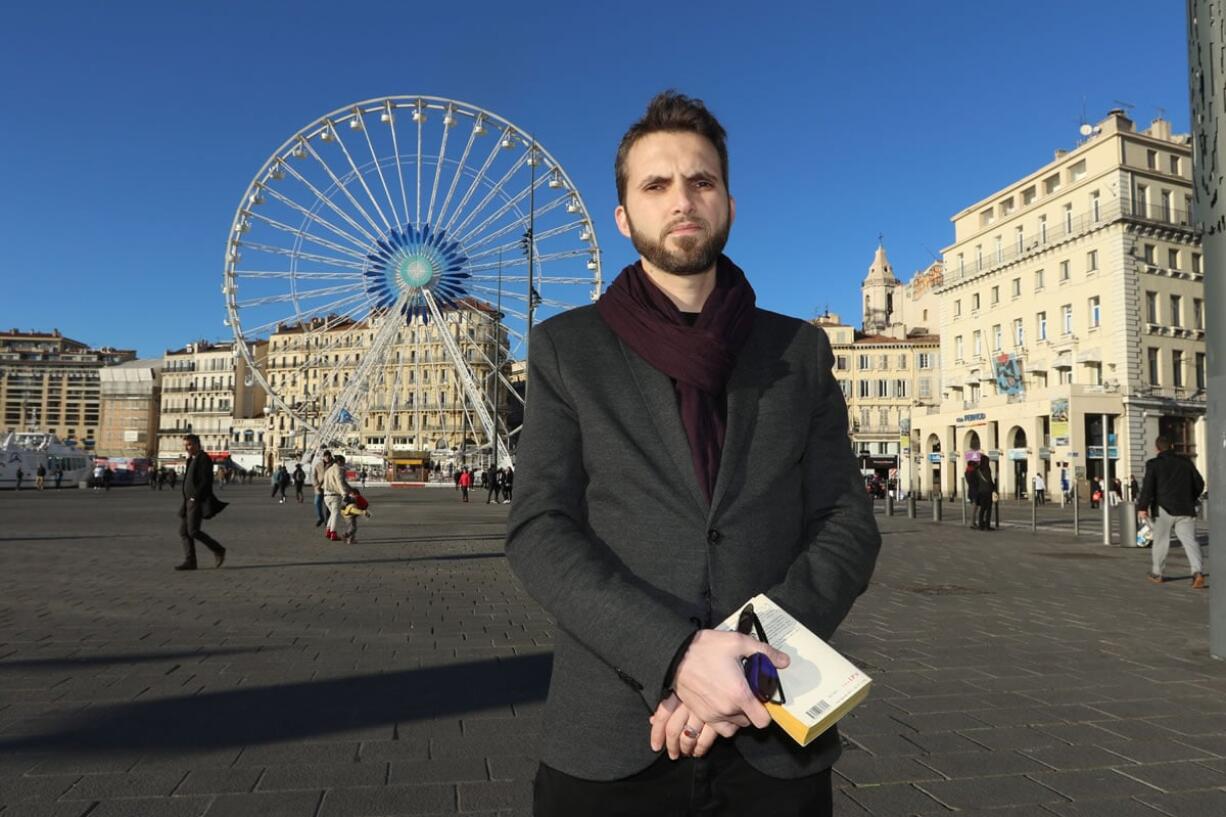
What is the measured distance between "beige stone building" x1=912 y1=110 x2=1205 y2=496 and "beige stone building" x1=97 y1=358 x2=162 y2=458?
12485cm

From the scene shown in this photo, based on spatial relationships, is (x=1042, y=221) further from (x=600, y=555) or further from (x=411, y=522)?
(x=600, y=555)

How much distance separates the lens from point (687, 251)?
179cm

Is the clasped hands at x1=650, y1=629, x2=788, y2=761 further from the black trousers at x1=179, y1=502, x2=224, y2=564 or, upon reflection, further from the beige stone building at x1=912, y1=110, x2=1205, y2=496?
the beige stone building at x1=912, y1=110, x2=1205, y2=496

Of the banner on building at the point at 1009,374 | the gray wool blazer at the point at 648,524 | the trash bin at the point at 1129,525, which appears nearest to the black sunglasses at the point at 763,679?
the gray wool blazer at the point at 648,524

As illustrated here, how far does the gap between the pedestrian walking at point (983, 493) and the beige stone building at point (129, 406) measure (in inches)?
5542

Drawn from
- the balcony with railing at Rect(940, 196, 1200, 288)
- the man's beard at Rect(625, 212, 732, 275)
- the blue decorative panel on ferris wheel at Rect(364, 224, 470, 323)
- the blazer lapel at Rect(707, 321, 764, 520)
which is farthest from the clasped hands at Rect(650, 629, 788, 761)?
the balcony with railing at Rect(940, 196, 1200, 288)

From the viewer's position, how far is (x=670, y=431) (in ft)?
5.64

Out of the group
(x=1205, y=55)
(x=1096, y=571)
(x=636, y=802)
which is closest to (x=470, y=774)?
(x=636, y=802)

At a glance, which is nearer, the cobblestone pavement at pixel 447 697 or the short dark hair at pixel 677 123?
the short dark hair at pixel 677 123

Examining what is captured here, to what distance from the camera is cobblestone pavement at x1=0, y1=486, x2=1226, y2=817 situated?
12.1 ft

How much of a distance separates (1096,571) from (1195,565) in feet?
5.96

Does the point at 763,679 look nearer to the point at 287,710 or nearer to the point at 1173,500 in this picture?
the point at 287,710

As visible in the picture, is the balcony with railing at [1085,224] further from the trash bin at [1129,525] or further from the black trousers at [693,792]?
the black trousers at [693,792]

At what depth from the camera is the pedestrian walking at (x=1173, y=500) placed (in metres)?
10.8
